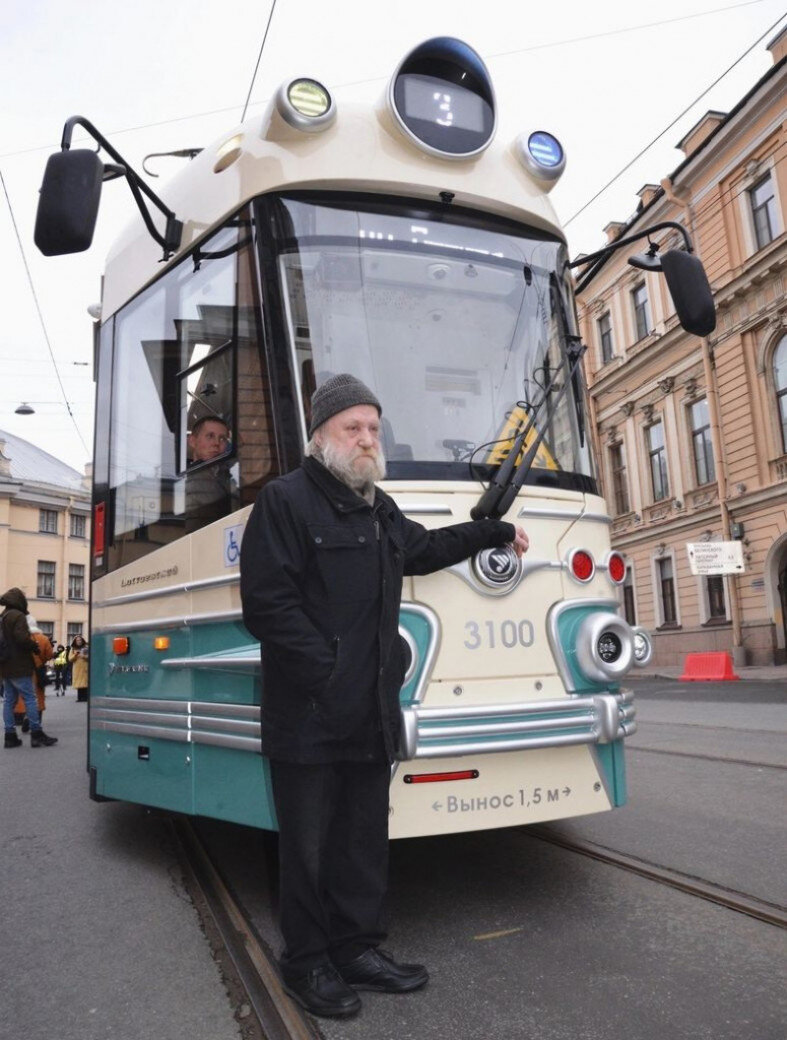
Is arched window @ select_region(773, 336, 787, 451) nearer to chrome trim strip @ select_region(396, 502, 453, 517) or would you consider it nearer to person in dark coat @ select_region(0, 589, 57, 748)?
person in dark coat @ select_region(0, 589, 57, 748)

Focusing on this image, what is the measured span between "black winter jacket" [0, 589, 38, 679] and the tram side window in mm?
5721

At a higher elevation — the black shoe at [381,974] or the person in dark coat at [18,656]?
the person in dark coat at [18,656]

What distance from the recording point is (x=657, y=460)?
28.7 metres

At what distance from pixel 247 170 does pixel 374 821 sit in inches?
102

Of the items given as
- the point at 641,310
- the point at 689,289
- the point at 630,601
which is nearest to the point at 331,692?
the point at 689,289

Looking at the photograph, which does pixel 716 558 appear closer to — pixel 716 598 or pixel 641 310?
pixel 716 598

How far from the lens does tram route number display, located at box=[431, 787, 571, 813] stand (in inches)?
129

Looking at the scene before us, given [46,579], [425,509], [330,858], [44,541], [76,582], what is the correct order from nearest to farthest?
[330,858] → [425,509] → [44,541] → [46,579] → [76,582]

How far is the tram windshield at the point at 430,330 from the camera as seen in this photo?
141 inches

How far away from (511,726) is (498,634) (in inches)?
13.2

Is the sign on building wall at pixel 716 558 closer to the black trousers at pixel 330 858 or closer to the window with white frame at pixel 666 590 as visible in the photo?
the window with white frame at pixel 666 590

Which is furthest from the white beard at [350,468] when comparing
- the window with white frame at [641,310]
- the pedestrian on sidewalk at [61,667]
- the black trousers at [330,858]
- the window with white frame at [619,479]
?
the pedestrian on sidewalk at [61,667]

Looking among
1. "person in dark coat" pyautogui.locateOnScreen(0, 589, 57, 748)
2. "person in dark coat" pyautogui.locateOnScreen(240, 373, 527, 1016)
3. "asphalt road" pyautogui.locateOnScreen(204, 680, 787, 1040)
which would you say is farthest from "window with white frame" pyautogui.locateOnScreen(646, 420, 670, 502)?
"person in dark coat" pyautogui.locateOnScreen(240, 373, 527, 1016)

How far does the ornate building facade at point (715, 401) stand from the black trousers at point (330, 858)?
739 inches
